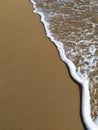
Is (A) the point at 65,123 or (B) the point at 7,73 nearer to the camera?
(A) the point at 65,123

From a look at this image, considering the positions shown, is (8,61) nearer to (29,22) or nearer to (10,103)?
(10,103)

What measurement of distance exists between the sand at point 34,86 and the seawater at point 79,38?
0.13 meters

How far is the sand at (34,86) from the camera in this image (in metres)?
3.37

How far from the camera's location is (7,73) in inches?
171

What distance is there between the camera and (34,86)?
3979mm

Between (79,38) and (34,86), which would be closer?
(34,86)

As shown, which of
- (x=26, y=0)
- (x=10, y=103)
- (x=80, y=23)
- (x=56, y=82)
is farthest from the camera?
(x=26, y=0)

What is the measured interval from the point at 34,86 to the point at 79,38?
174 centimetres

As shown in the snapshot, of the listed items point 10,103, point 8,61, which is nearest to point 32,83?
point 10,103

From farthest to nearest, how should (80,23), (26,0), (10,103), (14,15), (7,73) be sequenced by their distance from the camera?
(26,0) → (14,15) → (80,23) → (7,73) → (10,103)

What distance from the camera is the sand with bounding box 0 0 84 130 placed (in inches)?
133

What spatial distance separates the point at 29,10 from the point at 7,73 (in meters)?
3.08

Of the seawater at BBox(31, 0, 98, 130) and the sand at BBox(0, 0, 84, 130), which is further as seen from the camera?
the seawater at BBox(31, 0, 98, 130)

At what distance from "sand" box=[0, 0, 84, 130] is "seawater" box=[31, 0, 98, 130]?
0.13 meters
